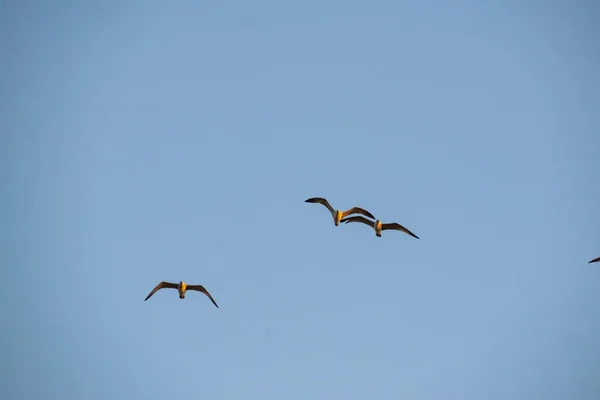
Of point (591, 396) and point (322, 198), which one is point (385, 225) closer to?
point (322, 198)

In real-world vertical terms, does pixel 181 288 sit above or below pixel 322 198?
below

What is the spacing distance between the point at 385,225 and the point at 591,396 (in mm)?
81533

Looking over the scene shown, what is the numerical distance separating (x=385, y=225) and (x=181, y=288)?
15.5 m

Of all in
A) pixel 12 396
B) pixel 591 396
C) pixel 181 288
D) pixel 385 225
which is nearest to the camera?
pixel 385 225

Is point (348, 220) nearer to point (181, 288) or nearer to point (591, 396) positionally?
point (181, 288)

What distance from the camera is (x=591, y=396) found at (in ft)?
386

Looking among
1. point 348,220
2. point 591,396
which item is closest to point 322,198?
point 348,220

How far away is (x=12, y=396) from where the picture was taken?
618 ft

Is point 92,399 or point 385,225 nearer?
point 385,225

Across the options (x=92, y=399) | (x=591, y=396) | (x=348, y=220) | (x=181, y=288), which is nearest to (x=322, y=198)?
(x=348, y=220)

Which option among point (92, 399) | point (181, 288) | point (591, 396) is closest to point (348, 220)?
point (181, 288)

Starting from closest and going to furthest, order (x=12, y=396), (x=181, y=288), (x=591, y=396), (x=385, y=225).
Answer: (x=385, y=225) < (x=181, y=288) < (x=591, y=396) < (x=12, y=396)

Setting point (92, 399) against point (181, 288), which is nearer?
point (181, 288)

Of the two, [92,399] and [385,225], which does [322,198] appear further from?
[92,399]
